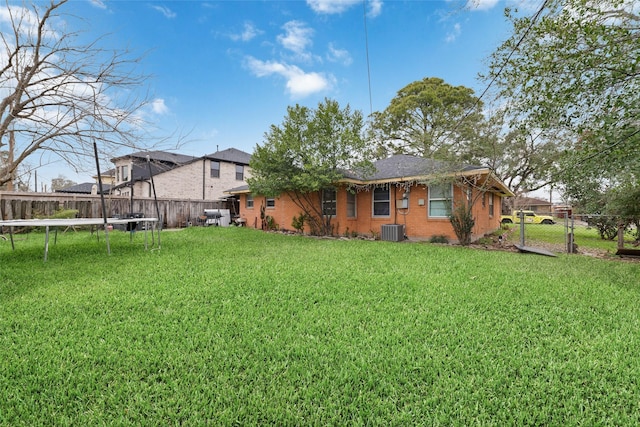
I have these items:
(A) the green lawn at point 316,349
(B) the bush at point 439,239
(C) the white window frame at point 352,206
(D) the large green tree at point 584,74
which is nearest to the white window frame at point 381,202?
(C) the white window frame at point 352,206

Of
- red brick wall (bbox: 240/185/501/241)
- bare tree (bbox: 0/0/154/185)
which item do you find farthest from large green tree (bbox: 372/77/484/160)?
bare tree (bbox: 0/0/154/185)

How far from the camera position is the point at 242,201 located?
684 inches

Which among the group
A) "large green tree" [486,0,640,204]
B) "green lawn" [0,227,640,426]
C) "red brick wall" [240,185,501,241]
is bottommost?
"green lawn" [0,227,640,426]

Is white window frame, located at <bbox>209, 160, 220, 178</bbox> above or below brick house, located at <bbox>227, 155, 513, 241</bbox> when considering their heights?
above

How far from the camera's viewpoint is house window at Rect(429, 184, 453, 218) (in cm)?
970

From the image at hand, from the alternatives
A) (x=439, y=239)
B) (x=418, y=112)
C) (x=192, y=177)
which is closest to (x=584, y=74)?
(x=439, y=239)

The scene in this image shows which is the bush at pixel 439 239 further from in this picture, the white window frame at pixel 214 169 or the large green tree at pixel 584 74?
the white window frame at pixel 214 169

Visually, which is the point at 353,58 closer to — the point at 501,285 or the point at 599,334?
the point at 501,285

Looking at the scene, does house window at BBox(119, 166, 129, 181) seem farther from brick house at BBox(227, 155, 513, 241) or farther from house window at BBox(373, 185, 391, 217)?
house window at BBox(373, 185, 391, 217)

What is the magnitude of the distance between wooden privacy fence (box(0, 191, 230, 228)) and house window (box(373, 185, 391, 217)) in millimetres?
8706

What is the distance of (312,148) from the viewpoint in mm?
10336

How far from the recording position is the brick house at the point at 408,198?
927 centimetres

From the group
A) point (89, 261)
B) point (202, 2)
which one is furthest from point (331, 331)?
point (202, 2)

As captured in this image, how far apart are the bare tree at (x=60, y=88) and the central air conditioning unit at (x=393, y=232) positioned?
8181 mm
